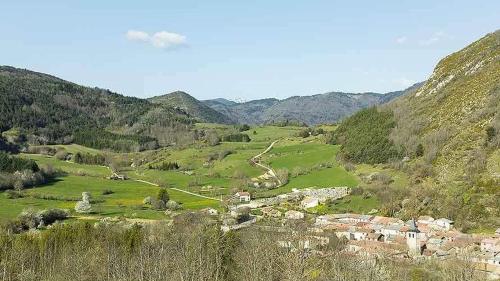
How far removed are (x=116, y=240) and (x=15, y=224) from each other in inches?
1071

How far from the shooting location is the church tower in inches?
2596

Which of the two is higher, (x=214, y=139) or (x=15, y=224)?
(x=214, y=139)

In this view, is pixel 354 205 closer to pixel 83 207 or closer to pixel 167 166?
pixel 83 207

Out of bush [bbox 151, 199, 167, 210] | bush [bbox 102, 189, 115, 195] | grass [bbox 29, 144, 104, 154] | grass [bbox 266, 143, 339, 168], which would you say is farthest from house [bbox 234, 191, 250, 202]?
grass [bbox 29, 144, 104, 154]

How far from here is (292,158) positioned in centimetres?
13475

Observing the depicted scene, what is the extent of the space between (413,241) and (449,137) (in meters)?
39.6

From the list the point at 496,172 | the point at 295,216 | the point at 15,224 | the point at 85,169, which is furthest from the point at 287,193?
the point at 85,169

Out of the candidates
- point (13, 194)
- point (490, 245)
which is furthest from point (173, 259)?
point (13, 194)

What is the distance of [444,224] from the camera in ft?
244

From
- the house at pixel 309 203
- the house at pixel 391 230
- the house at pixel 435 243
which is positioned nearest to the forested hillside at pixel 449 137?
the house at pixel 435 243

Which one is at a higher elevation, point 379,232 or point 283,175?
point 283,175

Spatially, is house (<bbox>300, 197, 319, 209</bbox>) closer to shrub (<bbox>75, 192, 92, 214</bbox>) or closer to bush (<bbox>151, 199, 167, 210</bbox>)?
bush (<bbox>151, 199, 167, 210</bbox>)

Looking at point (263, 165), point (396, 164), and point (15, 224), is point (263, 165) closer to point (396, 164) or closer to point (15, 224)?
point (396, 164)

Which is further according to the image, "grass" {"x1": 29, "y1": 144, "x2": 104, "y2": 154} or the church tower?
"grass" {"x1": 29, "y1": 144, "x2": 104, "y2": 154}
